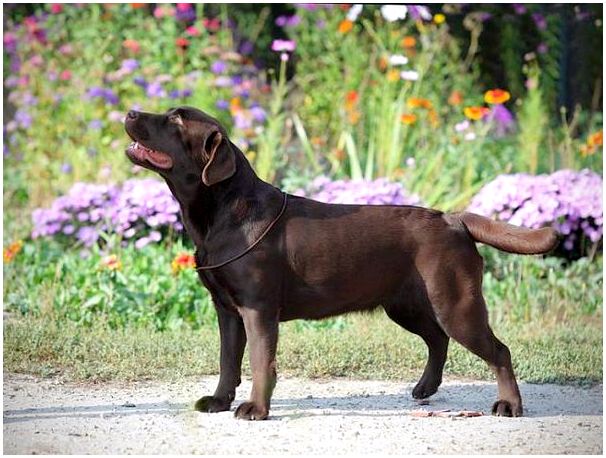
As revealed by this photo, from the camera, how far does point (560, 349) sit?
6480 mm

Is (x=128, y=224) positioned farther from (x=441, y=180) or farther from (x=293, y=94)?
(x=293, y=94)

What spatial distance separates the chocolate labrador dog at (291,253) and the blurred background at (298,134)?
1.87 metres

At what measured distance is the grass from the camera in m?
5.93

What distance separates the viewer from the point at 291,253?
4844 mm

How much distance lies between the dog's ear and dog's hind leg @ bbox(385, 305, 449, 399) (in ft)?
3.51

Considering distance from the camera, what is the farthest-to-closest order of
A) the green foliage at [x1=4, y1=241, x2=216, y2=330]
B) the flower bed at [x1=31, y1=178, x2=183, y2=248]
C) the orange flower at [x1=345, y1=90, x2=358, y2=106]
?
1. the orange flower at [x1=345, y1=90, x2=358, y2=106]
2. the flower bed at [x1=31, y1=178, x2=183, y2=248]
3. the green foliage at [x1=4, y1=241, x2=216, y2=330]

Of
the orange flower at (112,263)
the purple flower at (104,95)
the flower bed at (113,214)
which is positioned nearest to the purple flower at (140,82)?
the purple flower at (104,95)

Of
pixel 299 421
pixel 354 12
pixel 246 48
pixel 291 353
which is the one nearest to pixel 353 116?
pixel 354 12

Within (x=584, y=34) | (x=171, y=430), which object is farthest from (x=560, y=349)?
(x=584, y=34)

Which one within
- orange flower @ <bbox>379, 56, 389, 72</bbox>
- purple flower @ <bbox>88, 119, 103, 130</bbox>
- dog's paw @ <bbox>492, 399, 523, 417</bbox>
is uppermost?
orange flower @ <bbox>379, 56, 389, 72</bbox>

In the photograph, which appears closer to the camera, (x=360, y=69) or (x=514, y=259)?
(x=514, y=259)

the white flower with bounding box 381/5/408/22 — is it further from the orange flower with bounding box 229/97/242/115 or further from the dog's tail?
the dog's tail

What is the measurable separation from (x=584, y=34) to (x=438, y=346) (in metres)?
9.46

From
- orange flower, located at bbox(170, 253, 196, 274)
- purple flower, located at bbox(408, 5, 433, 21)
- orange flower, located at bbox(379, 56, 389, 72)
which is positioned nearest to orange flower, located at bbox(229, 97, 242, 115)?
orange flower, located at bbox(379, 56, 389, 72)
